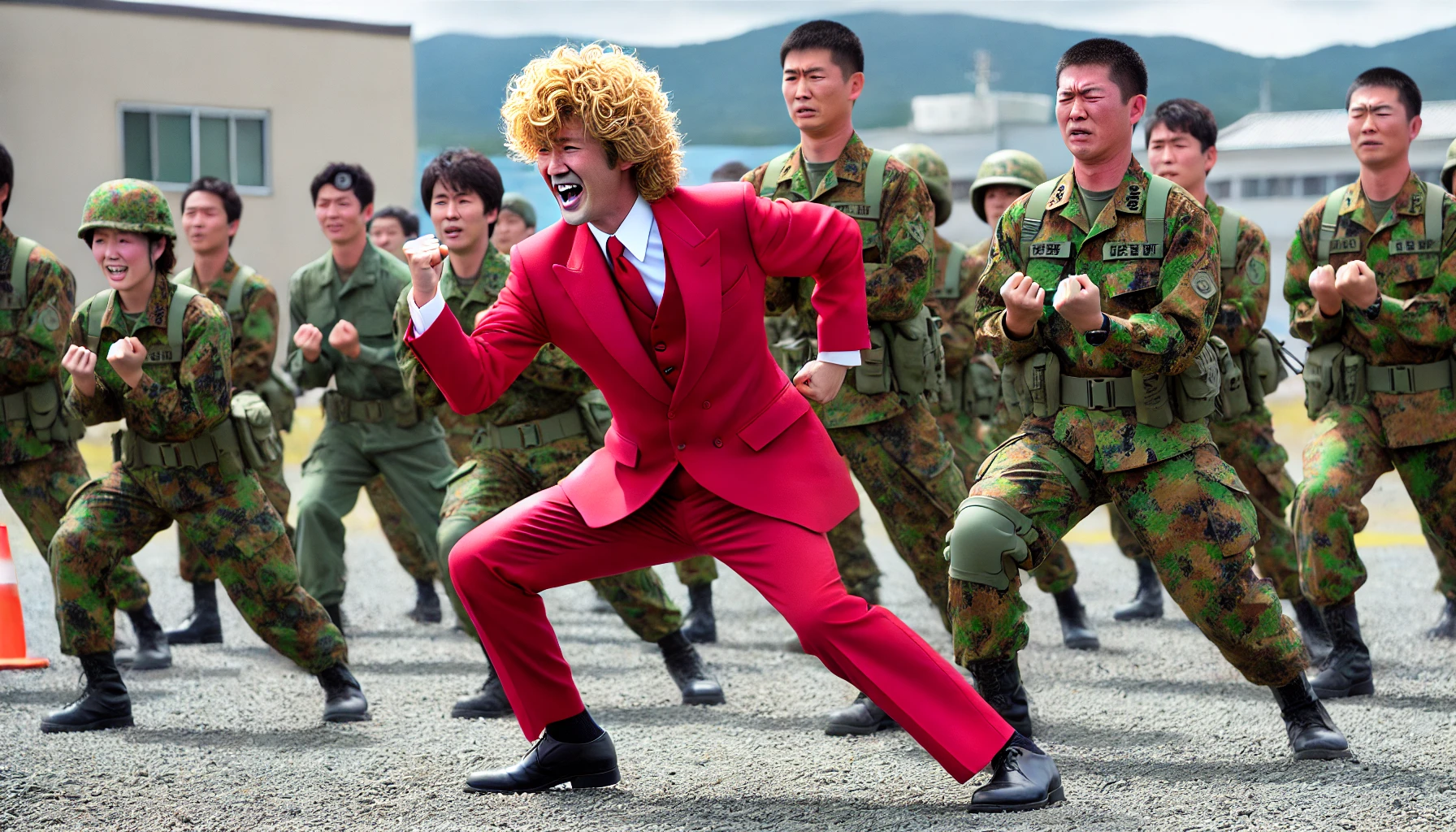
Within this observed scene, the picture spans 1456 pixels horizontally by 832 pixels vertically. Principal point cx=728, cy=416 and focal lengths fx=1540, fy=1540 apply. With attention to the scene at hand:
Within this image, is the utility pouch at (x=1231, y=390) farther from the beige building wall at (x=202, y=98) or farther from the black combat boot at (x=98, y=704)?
the beige building wall at (x=202, y=98)

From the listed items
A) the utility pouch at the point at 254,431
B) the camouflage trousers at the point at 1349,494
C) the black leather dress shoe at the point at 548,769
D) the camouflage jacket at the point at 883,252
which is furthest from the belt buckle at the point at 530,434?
the camouflage trousers at the point at 1349,494

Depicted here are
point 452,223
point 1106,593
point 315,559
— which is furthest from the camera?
point 1106,593

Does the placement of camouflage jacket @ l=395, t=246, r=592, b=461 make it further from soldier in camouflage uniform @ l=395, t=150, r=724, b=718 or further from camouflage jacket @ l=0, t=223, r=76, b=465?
camouflage jacket @ l=0, t=223, r=76, b=465

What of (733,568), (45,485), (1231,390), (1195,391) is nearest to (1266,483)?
(1231,390)

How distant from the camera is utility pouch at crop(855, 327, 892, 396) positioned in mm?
5789

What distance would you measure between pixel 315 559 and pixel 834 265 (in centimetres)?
392

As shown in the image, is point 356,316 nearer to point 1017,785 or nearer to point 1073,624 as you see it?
point 1073,624

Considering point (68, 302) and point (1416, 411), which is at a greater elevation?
point (68, 302)

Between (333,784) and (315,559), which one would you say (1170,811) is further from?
(315,559)

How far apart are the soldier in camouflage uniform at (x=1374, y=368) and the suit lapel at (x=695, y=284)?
2.77 metres

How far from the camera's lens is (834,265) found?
179 inches

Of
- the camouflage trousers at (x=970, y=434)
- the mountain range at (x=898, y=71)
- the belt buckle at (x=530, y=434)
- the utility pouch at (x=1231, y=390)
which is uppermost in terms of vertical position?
the mountain range at (x=898, y=71)

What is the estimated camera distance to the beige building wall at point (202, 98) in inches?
898

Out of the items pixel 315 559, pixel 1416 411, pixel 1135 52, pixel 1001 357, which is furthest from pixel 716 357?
pixel 315 559
